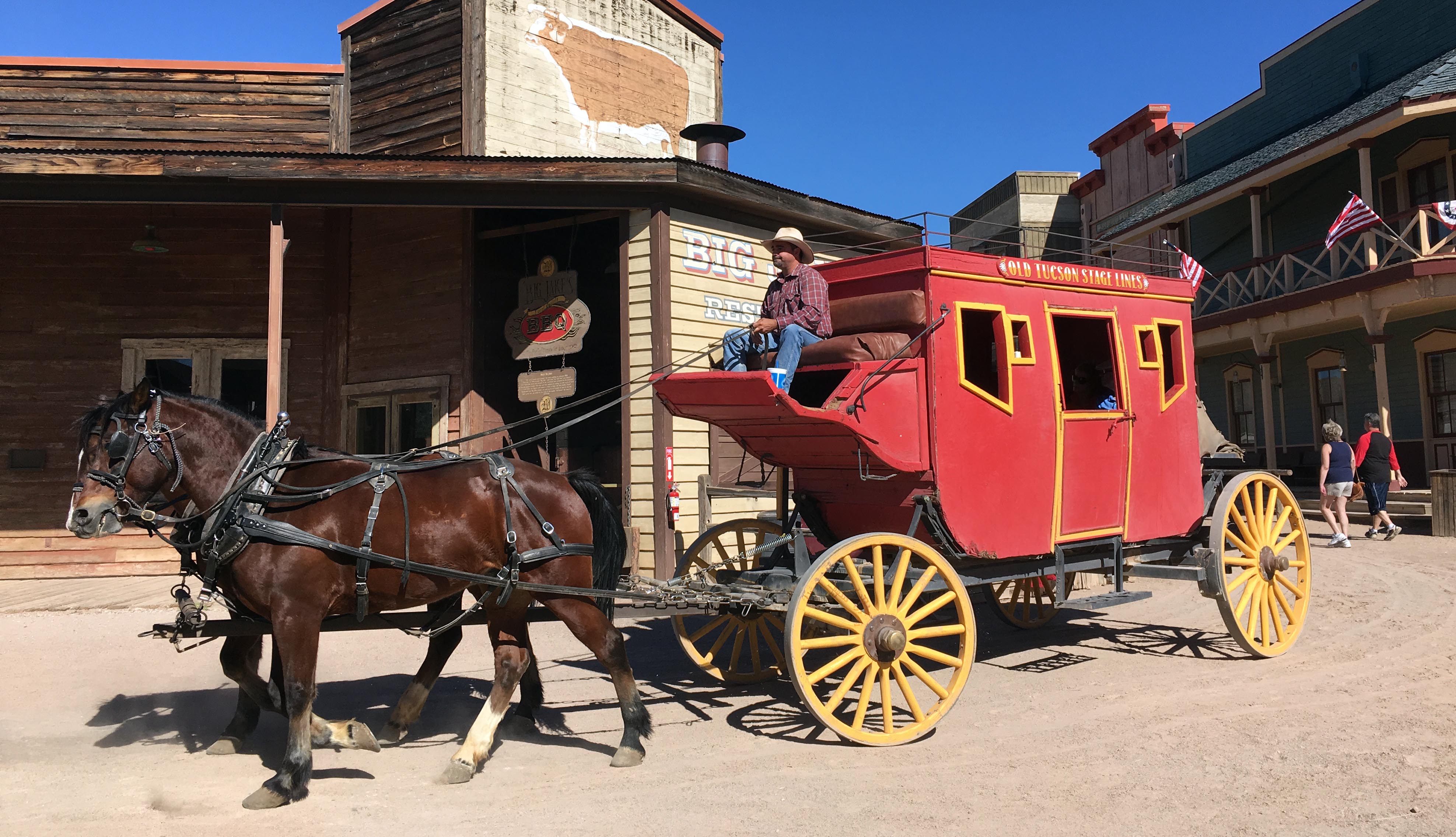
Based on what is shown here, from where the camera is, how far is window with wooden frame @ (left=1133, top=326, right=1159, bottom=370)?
21.5 ft

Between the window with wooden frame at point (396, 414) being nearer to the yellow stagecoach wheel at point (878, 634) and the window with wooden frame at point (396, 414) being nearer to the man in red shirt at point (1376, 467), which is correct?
the yellow stagecoach wheel at point (878, 634)

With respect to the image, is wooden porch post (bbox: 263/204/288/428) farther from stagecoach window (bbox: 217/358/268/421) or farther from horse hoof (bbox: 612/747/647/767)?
horse hoof (bbox: 612/747/647/767)

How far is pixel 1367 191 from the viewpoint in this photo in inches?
595

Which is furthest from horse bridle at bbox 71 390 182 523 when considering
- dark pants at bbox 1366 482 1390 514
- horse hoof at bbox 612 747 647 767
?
dark pants at bbox 1366 482 1390 514

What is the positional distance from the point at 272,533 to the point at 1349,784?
4983mm

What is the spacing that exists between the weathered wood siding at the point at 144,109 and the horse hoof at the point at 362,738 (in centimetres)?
929

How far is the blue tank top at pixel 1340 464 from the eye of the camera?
11.7 meters

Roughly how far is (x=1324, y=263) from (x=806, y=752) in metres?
17.3

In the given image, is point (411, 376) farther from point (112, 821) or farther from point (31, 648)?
point (112, 821)

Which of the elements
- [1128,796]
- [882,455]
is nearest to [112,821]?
[882,455]

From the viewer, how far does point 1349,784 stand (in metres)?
4.12

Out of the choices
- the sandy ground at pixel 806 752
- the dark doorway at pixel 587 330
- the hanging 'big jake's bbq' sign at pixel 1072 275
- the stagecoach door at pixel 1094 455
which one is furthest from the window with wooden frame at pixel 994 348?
the dark doorway at pixel 587 330

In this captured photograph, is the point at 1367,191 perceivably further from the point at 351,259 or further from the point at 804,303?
the point at 351,259

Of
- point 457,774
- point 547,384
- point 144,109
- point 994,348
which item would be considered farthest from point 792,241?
point 144,109
